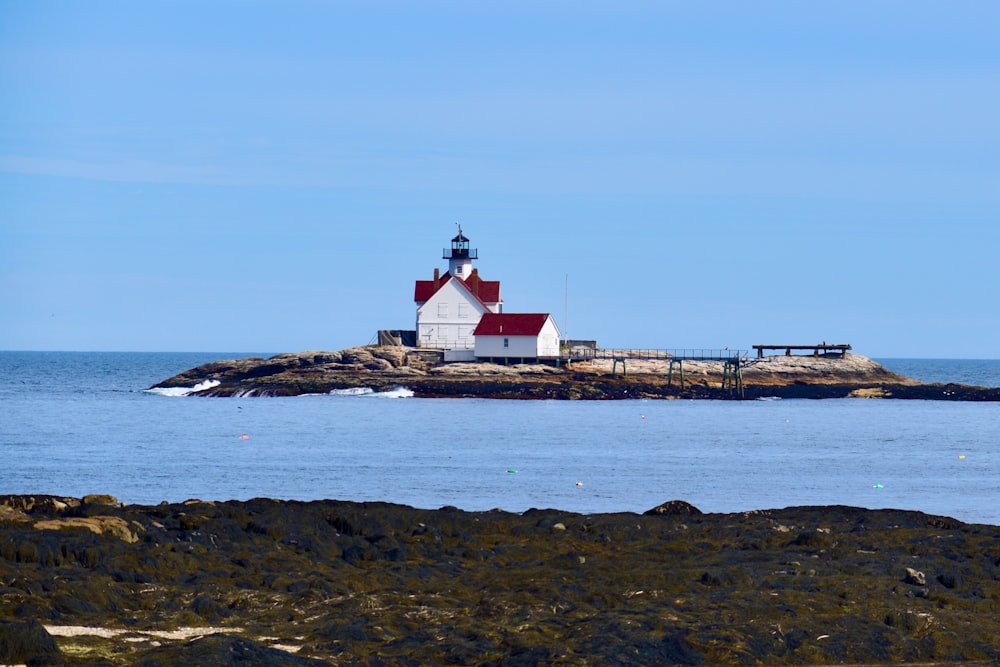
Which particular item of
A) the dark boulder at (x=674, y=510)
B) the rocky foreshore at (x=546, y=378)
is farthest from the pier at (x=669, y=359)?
the dark boulder at (x=674, y=510)

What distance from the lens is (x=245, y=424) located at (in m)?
56.5

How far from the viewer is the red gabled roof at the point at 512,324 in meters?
82.4

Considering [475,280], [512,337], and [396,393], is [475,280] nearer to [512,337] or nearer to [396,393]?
[512,337]

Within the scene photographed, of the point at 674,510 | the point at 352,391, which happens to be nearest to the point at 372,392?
the point at 352,391

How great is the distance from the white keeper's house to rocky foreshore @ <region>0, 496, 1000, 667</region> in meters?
62.3

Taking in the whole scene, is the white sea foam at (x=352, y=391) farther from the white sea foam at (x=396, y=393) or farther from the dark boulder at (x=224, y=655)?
the dark boulder at (x=224, y=655)

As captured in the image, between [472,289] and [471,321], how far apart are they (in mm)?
3268

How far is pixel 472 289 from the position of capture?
288 feet

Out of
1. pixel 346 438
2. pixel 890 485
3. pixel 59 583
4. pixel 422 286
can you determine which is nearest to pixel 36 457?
pixel 346 438

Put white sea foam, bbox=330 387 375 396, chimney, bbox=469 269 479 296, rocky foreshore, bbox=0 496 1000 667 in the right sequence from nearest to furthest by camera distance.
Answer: rocky foreshore, bbox=0 496 1000 667 → white sea foam, bbox=330 387 375 396 → chimney, bbox=469 269 479 296

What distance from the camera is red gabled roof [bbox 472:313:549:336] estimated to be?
82.4 meters

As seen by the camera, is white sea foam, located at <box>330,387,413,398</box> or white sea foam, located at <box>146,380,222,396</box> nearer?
white sea foam, located at <box>330,387,413,398</box>

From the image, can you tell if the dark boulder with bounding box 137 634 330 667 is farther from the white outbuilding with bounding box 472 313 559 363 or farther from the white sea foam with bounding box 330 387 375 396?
the white outbuilding with bounding box 472 313 559 363

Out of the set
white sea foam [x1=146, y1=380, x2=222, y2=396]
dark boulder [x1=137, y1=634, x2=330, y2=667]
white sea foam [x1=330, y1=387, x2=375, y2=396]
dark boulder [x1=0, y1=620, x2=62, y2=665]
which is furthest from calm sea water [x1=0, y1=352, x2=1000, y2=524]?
dark boulder [x1=0, y1=620, x2=62, y2=665]
